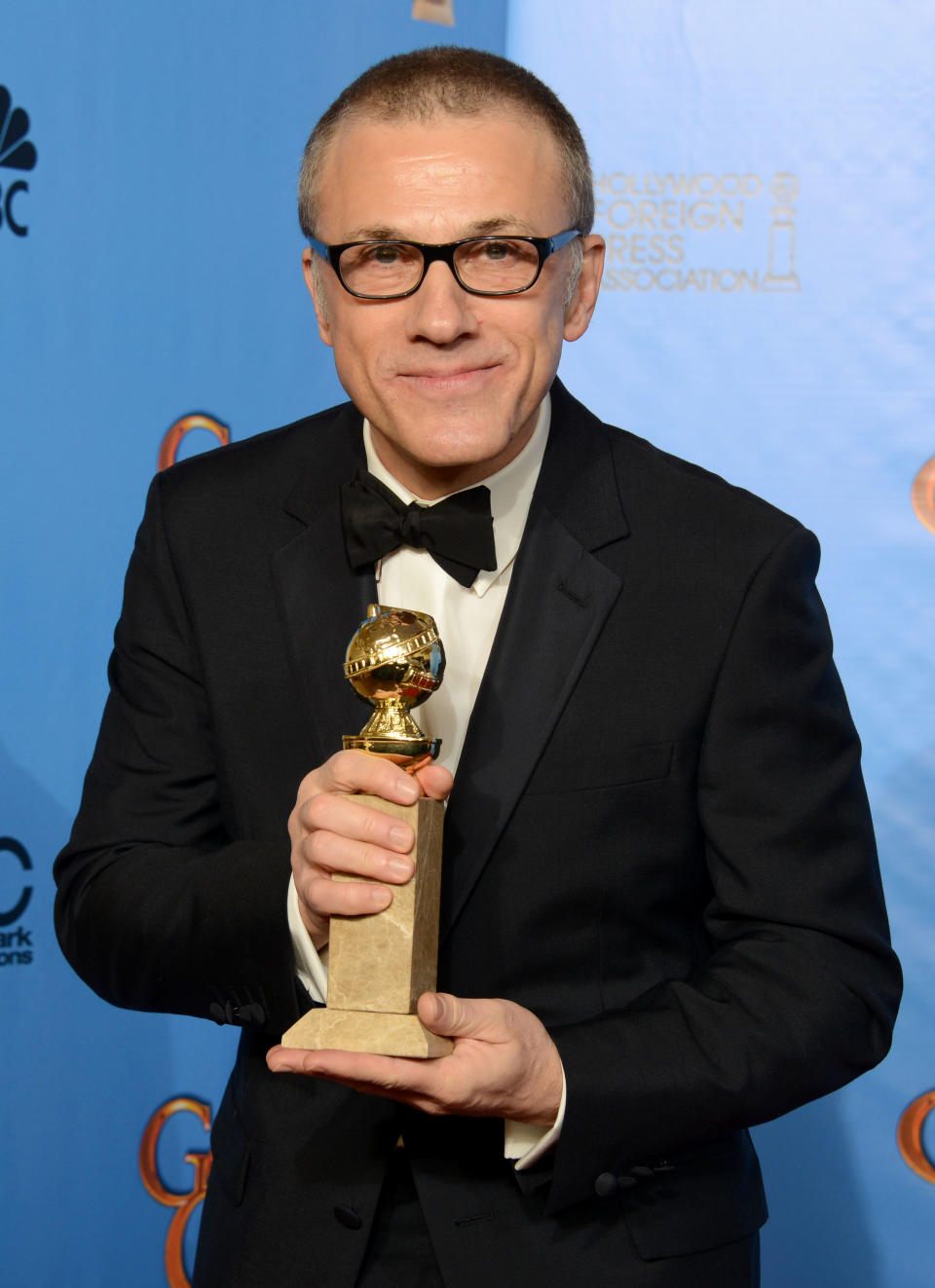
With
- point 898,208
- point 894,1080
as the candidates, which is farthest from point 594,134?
point 894,1080

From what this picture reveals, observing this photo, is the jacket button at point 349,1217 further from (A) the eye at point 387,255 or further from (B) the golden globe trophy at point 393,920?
(A) the eye at point 387,255

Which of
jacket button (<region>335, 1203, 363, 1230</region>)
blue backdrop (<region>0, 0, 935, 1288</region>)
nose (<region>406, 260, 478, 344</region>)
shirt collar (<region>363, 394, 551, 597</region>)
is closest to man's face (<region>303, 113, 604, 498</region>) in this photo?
nose (<region>406, 260, 478, 344</region>)

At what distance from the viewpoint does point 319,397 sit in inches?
123

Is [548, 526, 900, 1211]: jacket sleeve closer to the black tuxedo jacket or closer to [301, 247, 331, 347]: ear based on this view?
the black tuxedo jacket

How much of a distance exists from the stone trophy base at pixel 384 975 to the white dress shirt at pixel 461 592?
452 millimetres

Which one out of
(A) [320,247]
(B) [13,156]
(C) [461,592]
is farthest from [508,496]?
(B) [13,156]

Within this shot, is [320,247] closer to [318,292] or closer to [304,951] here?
[318,292]

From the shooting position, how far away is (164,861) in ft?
5.49

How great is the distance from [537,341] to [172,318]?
4.91 ft

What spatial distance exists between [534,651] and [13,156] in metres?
1.76

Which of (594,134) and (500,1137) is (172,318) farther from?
(500,1137)

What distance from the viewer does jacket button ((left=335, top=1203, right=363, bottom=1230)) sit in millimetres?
1561

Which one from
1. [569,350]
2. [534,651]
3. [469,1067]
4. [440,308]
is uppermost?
[569,350]

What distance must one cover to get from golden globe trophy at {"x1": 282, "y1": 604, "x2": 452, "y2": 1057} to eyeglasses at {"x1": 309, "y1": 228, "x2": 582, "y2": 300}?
1.61 ft
